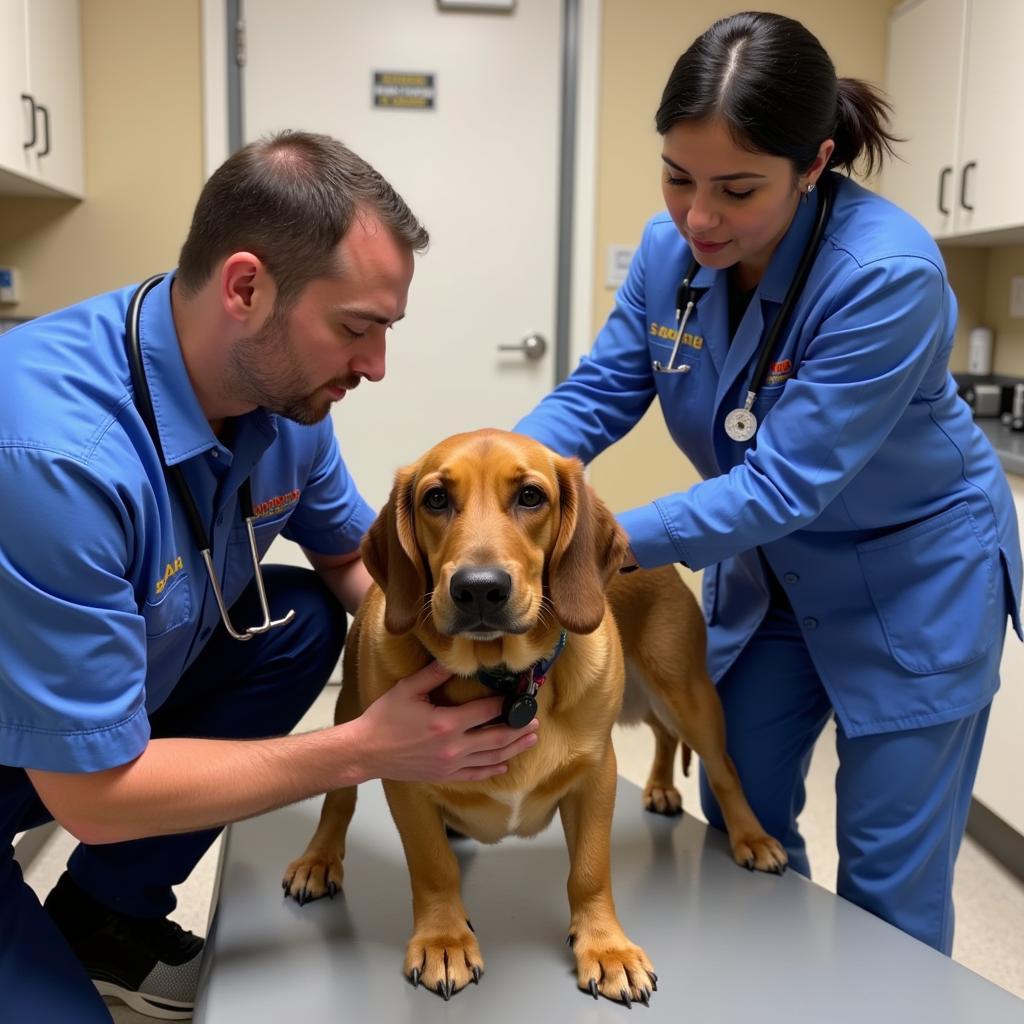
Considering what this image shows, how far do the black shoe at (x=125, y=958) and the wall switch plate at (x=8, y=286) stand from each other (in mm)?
2582

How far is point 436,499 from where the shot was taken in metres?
1.39

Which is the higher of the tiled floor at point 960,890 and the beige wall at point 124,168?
the beige wall at point 124,168

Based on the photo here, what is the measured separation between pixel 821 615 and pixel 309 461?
913mm

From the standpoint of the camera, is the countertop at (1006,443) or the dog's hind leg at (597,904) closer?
the dog's hind leg at (597,904)

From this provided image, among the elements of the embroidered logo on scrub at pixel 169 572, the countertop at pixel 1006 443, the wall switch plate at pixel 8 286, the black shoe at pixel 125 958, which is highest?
the wall switch plate at pixel 8 286

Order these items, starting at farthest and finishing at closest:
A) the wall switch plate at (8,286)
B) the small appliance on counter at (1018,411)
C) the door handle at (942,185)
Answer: the wall switch plate at (8,286)
the door handle at (942,185)
the small appliance on counter at (1018,411)

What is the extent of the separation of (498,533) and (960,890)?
81.7 inches

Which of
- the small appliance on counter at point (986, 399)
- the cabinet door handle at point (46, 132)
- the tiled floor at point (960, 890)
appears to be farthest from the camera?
the small appliance on counter at point (986, 399)

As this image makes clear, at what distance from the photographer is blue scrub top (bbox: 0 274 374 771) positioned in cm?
119

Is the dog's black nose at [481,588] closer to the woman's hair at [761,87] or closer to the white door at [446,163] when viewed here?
the woman's hair at [761,87]

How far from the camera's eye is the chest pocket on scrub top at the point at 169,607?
1376 millimetres

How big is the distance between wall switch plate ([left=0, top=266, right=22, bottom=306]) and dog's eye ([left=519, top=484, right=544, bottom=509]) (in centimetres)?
308

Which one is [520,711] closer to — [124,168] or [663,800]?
[663,800]

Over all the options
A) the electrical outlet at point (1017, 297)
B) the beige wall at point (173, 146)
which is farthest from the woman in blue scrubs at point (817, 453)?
the electrical outlet at point (1017, 297)
